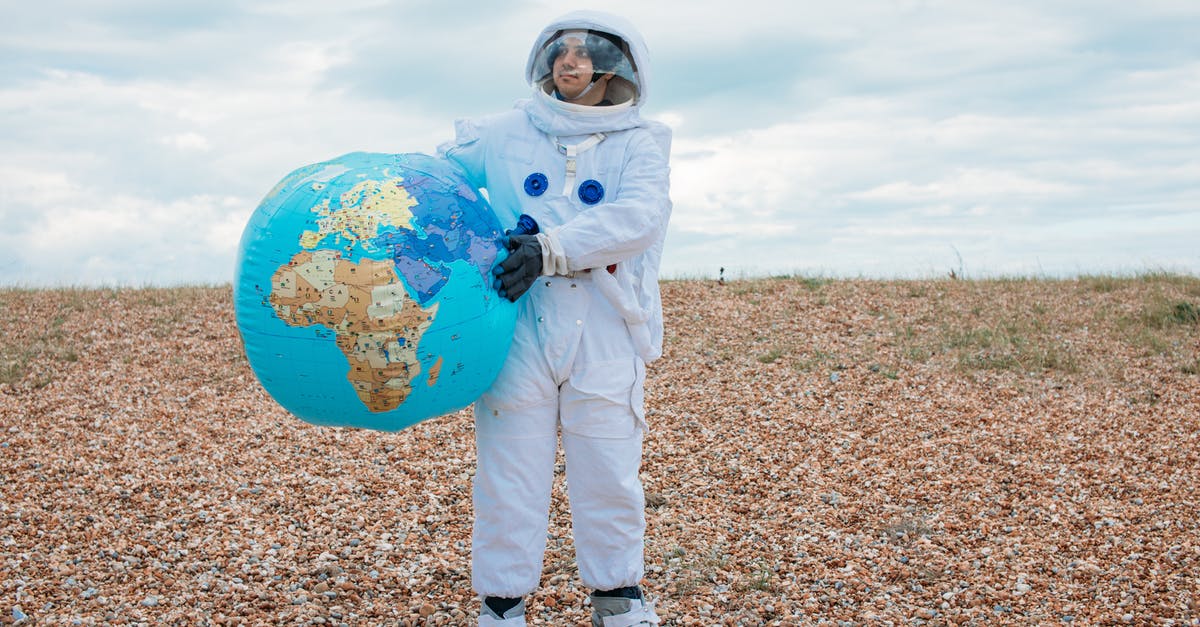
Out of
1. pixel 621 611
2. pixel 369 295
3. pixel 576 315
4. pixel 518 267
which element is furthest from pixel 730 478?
pixel 369 295

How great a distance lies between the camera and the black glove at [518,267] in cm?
344

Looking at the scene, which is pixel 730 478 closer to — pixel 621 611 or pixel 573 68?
pixel 621 611

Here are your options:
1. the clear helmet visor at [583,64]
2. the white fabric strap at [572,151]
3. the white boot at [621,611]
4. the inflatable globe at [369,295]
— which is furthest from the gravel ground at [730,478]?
the clear helmet visor at [583,64]

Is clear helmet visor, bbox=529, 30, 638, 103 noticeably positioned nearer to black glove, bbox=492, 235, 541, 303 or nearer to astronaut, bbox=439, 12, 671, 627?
astronaut, bbox=439, 12, 671, 627

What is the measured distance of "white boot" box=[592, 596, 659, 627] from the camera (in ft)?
13.3

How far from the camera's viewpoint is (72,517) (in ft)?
19.6

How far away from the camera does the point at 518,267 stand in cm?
345

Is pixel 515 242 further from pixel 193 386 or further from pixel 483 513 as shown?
pixel 193 386

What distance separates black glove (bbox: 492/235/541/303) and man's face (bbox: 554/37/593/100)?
2.16 ft

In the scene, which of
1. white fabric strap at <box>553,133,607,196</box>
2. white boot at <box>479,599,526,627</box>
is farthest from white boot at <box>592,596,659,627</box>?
white fabric strap at <box>553,133,607,196</box>

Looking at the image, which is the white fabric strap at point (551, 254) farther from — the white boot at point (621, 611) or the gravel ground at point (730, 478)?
the gravel ground at point (730, 478)

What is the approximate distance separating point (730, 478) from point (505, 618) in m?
2.86

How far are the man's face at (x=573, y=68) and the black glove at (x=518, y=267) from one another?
66 cm

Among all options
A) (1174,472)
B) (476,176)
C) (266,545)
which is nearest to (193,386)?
(266,545)
